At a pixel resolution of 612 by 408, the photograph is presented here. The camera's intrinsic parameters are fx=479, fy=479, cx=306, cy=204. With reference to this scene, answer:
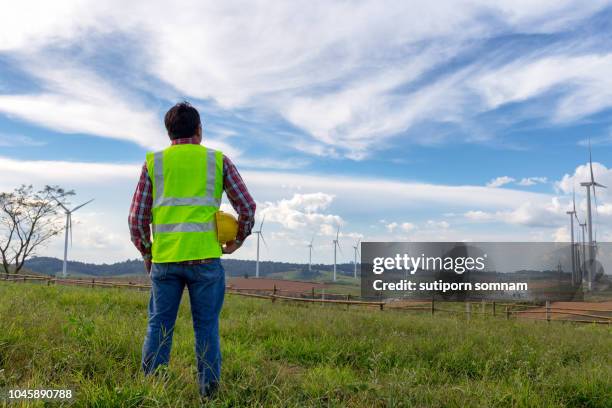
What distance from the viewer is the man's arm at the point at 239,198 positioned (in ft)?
12.1

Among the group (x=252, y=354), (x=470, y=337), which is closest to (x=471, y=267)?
(x=470, y=337)

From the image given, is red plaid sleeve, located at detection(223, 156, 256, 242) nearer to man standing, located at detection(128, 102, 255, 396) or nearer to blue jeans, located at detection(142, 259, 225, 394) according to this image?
man standing, located at detection(128, 102, 255, 396)

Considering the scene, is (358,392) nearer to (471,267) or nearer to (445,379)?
(445,379)

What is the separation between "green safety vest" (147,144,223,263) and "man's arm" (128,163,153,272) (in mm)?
82

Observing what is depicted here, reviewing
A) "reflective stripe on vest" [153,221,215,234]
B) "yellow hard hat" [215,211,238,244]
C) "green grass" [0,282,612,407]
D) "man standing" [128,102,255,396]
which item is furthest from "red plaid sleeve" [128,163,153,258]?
"green grass" [0,282,612,407]

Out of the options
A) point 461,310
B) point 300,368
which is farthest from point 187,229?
point 461,310

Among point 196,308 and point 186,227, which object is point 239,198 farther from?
point 196,308

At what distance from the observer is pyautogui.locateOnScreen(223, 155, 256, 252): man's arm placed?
368 centimetres

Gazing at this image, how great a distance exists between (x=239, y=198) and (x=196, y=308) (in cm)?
88

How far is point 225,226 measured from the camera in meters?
3.58

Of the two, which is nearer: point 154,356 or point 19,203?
point 154,356

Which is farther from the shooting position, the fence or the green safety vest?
the fence

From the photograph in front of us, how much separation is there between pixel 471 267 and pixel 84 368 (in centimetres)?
4753

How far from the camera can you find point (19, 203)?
47.7 metres
